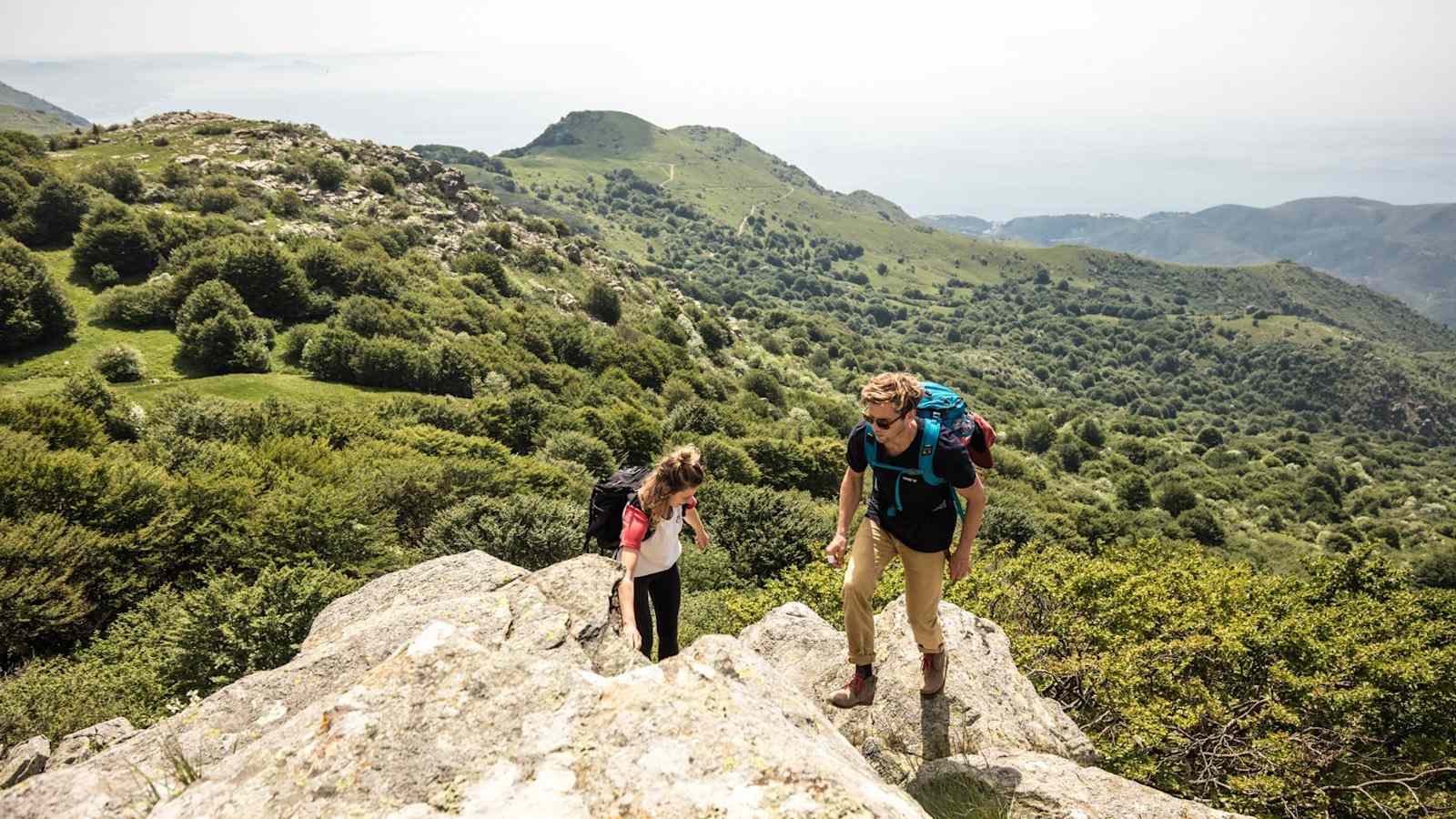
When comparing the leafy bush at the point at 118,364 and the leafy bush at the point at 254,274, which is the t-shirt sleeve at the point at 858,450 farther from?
the leafy bush at the point at 254,274

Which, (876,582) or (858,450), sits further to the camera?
(876,582)

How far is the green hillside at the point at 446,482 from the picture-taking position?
8578 millimetres

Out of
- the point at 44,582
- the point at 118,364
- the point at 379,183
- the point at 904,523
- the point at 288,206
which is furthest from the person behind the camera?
the point at 379,183

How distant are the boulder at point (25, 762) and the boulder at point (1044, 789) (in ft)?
25.7

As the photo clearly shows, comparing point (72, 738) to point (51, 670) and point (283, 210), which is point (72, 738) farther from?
point (283, 210)

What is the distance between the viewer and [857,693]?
633 centimetres

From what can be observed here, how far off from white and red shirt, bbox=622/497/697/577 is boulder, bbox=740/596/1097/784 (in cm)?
219

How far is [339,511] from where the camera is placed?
521 inches

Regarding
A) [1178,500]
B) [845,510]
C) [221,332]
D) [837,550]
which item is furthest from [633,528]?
[1178,500]

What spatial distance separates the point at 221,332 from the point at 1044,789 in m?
38.0

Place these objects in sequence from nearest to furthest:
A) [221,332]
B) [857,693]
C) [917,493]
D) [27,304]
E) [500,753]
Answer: [500,753], [917,493], [857,693], [27,304], [221,332]

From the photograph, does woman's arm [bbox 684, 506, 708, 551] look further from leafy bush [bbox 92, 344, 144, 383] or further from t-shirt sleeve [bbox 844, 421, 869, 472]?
leafy bush [bbox 92, 344, 144, 383]

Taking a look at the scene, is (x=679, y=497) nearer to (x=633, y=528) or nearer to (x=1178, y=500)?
(x=633, y=528)

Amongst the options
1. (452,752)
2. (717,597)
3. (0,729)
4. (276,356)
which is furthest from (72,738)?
(276,356)
